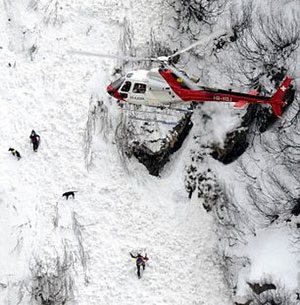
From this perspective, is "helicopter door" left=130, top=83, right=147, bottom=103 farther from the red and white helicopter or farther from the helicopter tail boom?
the helicopter tail boom

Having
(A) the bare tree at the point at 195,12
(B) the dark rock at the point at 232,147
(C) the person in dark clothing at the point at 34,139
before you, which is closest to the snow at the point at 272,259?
(B) the dark rock at the point at 232,147

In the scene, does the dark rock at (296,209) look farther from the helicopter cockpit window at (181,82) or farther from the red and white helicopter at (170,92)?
the helicopter cockpit window at (181,82)

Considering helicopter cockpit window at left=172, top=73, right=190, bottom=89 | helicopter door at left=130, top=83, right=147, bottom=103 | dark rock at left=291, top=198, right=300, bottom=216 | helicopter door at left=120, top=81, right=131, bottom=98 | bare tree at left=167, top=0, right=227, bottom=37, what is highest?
bare tree at left=167, top=0, right=227, bottom=37

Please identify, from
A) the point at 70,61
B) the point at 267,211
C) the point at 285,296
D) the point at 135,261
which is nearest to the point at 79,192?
the point at 135,261

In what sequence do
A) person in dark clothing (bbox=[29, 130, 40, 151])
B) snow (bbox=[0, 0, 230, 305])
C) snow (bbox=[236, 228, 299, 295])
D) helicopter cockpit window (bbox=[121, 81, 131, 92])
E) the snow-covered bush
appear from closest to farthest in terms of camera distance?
the snow-covered bush < helicopter cockpit window (bbox=[121, 81, 131, 92]) < snow (bbox=[0, 0, 230, 305]) < snow (bbox=[236, 228, 299, 295]) < person in dark clothing (bbox=[29, 130, 40, 151])

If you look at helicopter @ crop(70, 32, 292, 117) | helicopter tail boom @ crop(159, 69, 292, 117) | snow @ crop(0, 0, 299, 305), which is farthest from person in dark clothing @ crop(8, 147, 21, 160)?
helicopter tail boom @ crop(159, 69, 292, 117)

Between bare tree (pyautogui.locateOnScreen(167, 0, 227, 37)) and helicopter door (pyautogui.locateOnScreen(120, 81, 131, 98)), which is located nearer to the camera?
helicopter door (pyautogui.locateOnScreen(120, 81, 131, 98))

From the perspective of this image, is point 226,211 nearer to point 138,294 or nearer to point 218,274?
point 218,274
